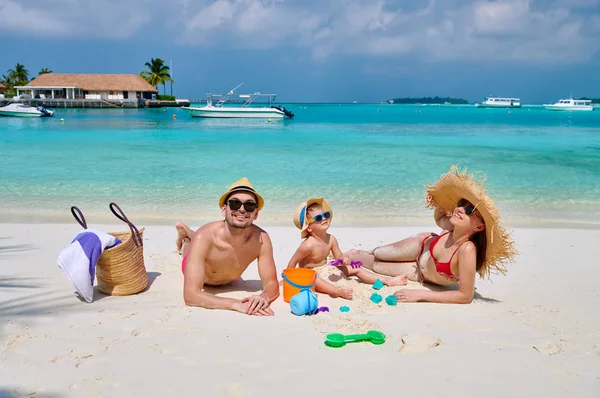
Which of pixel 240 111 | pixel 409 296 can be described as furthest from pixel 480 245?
pixel 240 111

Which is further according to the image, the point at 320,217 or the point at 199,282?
the point at 320,217

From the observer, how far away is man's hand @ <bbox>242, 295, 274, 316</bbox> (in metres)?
4.18

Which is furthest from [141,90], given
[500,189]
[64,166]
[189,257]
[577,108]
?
[577,108]

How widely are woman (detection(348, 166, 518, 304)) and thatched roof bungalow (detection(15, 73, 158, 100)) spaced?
69181mm

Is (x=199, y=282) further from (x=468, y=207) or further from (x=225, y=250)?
(x=468, y=207)

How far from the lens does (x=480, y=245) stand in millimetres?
4652

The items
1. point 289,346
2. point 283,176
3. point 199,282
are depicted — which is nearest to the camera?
point 289,346

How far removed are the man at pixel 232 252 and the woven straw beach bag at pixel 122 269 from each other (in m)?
0.61

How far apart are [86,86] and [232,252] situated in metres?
70.3

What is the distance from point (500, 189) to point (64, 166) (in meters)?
12.9

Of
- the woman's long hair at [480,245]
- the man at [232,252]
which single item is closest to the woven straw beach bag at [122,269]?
the man at [232,252]

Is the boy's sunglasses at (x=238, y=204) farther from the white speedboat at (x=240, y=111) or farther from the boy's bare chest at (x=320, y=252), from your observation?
the white speedboat at (x=240, y=111)

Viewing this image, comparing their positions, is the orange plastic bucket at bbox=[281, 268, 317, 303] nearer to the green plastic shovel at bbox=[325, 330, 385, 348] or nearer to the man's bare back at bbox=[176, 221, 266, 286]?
the man's bare back at bbox=[176, 221, 266, 286]

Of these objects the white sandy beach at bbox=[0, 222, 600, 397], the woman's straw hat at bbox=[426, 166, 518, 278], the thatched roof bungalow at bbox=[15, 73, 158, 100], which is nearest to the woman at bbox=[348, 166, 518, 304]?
the woman's straw hat at bbox=[426, 166, 518, 278]
